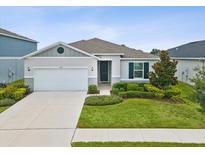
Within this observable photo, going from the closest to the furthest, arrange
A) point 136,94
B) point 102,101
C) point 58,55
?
1. point 102,101
2. point 136,94
3. point 58,55

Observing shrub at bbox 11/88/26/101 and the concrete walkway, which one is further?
shrub at bbox 11/88/26/101

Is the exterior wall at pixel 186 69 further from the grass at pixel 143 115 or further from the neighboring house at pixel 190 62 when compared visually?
the grass at pixel 143 115

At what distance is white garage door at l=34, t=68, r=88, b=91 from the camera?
20.5m

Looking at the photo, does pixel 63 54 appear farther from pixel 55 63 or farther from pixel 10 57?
pixel 10 57

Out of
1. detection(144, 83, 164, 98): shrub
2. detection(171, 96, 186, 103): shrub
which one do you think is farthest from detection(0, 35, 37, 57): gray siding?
detection(171, 96, 186, 103): shrub

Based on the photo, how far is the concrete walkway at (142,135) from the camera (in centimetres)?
928

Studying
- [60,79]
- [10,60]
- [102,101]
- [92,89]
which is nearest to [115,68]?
[92,89]

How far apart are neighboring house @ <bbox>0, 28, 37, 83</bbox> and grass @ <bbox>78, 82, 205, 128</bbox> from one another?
40.1ft

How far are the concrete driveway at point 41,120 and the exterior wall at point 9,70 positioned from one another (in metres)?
7.68

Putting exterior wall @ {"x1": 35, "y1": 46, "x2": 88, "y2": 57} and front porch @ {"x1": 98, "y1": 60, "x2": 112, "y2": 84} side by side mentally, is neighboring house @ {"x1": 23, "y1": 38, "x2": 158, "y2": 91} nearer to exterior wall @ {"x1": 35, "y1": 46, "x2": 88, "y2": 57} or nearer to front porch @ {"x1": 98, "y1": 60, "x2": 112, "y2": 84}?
exterior wall @ {"x1": 35, "y1": 46, "x2": 88, "y2": 57}

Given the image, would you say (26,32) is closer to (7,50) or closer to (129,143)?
(7,50)

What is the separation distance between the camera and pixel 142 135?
384 inches

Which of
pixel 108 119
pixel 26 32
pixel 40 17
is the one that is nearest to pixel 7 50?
pixel 40 17

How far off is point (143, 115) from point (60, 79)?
964 centimetres
